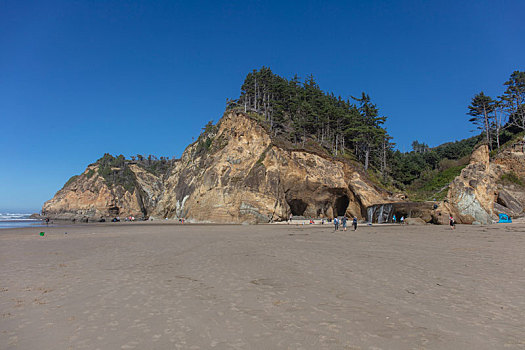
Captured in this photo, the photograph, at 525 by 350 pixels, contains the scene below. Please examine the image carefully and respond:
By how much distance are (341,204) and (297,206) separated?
7.93 metres

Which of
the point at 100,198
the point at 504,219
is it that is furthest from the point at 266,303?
the point at 100,198

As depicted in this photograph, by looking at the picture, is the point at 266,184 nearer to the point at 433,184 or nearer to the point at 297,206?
the point at 297,206

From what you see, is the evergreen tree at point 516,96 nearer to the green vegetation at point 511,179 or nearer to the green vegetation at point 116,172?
the green vegetation at point 511,179

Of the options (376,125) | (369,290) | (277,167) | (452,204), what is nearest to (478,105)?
(376,125)

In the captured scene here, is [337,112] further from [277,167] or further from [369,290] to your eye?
[369,290]

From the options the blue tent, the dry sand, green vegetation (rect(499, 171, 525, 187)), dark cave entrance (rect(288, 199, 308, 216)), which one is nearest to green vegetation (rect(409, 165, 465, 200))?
green vegetation (rect(499, 171, 525, 187))

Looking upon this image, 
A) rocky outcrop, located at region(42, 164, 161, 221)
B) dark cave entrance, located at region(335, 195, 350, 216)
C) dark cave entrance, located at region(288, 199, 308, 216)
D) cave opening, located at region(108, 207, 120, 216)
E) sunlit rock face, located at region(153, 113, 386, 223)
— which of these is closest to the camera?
sunlit rock face, located at region(153, 113, 386, 223)

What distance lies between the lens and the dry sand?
4.70m

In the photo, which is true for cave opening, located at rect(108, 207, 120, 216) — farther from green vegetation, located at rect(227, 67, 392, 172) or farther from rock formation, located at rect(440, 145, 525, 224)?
rock formation, located at rect(440, 145, 525, 224)

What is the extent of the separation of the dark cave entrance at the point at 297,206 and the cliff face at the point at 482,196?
19.9 metres

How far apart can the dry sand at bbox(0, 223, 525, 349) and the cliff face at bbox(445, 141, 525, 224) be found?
24.4 metres

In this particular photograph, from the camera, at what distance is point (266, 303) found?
6523mm

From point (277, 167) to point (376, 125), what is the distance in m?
24.5

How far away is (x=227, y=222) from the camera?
40.8 m
